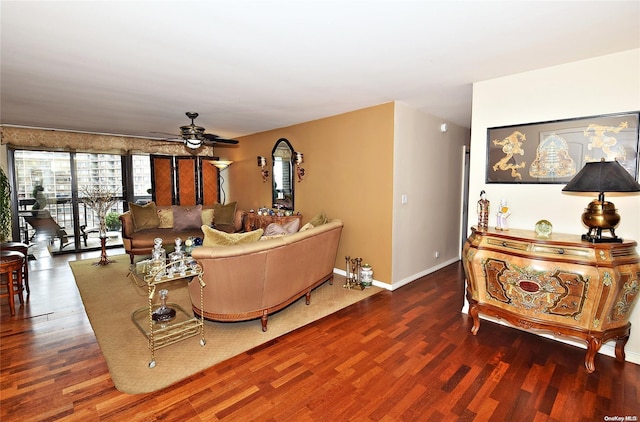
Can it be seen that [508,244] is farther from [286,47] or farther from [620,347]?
[286,47]

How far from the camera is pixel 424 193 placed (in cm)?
463

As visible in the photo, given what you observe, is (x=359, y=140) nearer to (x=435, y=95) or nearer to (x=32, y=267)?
(x=435, y=95)

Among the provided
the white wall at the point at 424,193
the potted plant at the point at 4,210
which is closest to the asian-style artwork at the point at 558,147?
the white wall at the point at 424,193

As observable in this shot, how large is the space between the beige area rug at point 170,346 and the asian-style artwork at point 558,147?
216cm

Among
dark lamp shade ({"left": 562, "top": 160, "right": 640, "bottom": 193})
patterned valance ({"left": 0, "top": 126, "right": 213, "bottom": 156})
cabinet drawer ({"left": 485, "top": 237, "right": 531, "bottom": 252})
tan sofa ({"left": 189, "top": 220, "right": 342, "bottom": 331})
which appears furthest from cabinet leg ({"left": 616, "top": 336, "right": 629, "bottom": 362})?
patterned valance ({"left": 0, "top": 126, "right": 213, "bottom": 156})

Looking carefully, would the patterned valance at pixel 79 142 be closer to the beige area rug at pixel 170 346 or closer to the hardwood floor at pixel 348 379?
the beige area rug at pixel 170 346

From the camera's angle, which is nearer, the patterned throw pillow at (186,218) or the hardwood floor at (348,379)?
the hardwood floor at (348,379)

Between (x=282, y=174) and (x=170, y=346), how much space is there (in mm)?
3615

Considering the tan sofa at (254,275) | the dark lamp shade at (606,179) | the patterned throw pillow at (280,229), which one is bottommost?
the tan sofa at (254,275)

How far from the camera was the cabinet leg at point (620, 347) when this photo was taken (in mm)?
2447

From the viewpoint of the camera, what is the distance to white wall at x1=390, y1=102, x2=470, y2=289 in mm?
4164

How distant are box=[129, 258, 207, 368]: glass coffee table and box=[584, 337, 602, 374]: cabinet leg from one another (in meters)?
3.07

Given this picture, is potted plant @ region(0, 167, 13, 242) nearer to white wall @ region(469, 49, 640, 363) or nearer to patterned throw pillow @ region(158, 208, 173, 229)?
patterned throw pillow @ region(158, 208, 173, 229)

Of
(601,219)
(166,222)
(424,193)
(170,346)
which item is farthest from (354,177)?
(166,222)
